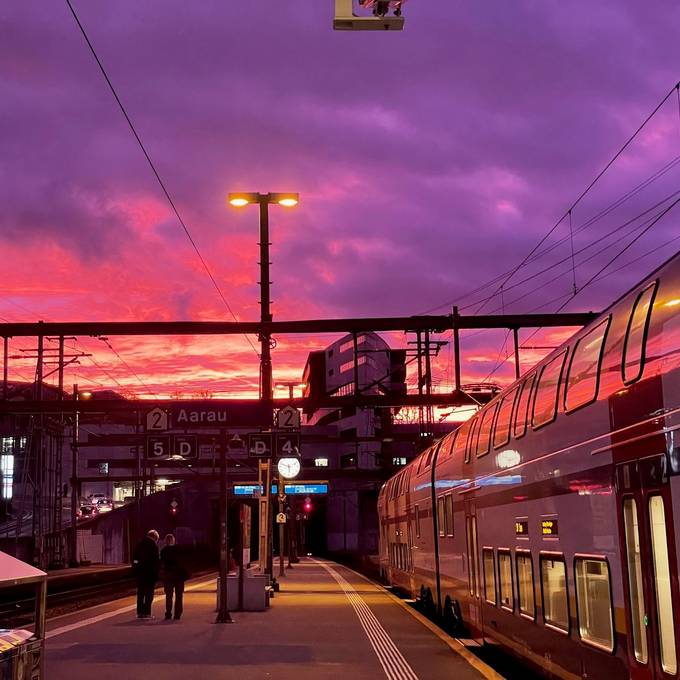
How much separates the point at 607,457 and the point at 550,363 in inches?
123

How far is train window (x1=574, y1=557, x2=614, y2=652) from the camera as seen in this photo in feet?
26.3

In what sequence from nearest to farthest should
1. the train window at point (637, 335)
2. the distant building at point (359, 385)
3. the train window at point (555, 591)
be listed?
the train window at point (637, 335) → the train window at point (555, 591) → the distant building at point (359, 385)

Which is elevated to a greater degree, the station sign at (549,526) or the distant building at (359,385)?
the distant building at (359,385)

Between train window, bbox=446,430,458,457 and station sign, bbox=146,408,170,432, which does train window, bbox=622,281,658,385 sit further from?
station sign, bbox=146,408,170,432

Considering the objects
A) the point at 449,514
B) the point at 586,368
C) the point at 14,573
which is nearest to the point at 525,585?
the point at 586,368

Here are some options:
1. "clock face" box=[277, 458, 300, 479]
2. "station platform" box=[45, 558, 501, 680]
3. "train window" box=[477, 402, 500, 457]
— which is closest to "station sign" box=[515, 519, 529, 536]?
"station platform" box=[45, 558, 501, 680]

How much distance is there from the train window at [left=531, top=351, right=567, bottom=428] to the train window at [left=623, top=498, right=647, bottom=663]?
254 cm

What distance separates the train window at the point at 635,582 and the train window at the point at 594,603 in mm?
616

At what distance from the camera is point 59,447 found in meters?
53.7

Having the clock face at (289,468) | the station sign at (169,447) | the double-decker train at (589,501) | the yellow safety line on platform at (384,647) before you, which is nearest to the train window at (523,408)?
the double-decker train at (589,501)

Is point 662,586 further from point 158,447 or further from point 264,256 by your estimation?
point 264,256

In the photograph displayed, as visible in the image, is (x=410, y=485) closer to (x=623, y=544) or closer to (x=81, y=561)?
(x=623, y=544)

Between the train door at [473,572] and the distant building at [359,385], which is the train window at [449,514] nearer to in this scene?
the train door at [473,572]

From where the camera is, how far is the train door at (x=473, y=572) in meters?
15.0
